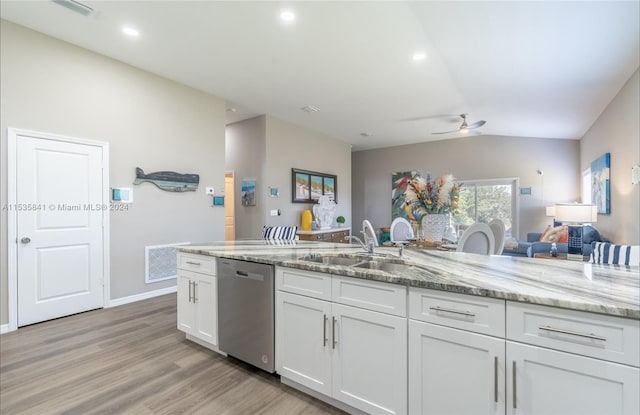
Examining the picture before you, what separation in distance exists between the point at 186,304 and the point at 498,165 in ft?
23.7

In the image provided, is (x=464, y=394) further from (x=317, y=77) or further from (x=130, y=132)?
(x=130, y=132)

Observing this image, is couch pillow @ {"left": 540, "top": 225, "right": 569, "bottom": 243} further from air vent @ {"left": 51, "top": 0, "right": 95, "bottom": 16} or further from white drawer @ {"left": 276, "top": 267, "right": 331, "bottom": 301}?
air vent @ {"left": 51, "top": 0, "right": 95, "bottom": 16}

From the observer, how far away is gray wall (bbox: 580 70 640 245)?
335 centimetres

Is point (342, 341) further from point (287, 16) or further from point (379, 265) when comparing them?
point (287, 16)

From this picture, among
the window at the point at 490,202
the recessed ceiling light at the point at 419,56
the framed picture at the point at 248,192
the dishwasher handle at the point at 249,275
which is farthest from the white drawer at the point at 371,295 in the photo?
the window at the point at 490,202

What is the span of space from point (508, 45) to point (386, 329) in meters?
2.97

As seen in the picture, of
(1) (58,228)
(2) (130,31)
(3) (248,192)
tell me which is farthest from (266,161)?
(1) (58,228)

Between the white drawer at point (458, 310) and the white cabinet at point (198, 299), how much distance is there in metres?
1.57

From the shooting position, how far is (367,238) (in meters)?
2.27

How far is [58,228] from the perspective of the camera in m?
3.24

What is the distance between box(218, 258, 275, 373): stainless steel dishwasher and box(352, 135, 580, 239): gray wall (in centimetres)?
676

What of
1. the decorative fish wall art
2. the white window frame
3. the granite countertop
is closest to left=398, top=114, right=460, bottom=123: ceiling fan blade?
the white window frame

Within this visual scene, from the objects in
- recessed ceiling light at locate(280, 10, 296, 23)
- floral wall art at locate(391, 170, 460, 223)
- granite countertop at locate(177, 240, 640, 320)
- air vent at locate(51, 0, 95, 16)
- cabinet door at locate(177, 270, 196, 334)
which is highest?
air vent at locate(51, 0, 95, 16)

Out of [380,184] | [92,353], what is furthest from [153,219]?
[380,184]
